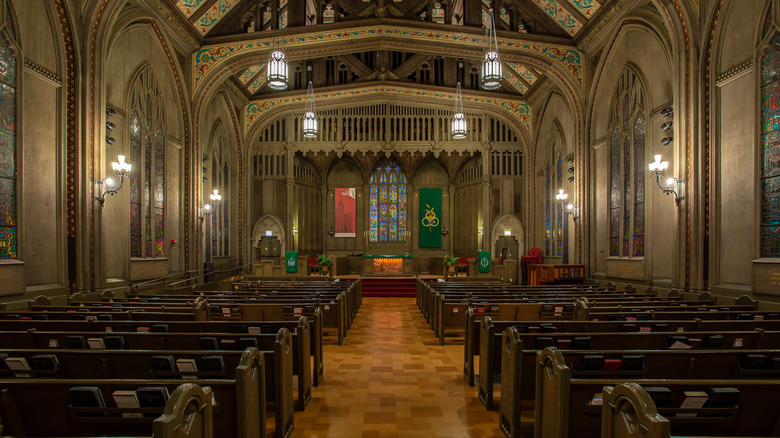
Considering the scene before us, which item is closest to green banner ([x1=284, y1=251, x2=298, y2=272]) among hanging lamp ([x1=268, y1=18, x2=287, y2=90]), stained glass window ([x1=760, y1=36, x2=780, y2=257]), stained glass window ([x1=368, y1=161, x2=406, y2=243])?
stained glass window ([x1=368, y1=161, x2=406, y2=243])

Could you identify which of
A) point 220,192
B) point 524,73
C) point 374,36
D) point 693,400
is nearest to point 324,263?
point 220,192

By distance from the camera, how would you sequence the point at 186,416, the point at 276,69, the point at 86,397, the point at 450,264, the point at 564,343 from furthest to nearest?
the point at 450,264 → the point at 276,69 → the point at 564,343 → the point at 86,397 → the point at 186,416

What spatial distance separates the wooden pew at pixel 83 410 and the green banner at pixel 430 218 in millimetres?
21878

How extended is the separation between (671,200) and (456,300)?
569 centimetres

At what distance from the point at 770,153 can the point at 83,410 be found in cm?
1010

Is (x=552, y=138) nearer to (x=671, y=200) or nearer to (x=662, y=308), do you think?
(x=671, y=200)

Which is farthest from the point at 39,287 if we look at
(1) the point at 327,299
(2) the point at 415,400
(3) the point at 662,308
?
(3) the point at 662,308

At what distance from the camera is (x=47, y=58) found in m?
9.05

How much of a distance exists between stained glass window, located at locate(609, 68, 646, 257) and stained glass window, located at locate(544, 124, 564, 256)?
3772 mm

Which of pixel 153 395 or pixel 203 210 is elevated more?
pixel 203 210

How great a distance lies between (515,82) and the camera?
19469 mm

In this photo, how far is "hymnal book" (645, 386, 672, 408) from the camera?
279 centimetres

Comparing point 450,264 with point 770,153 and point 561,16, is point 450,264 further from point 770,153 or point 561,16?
point 770,153

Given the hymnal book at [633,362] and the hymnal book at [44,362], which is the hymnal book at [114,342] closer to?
the hymnal book at [44,362]
